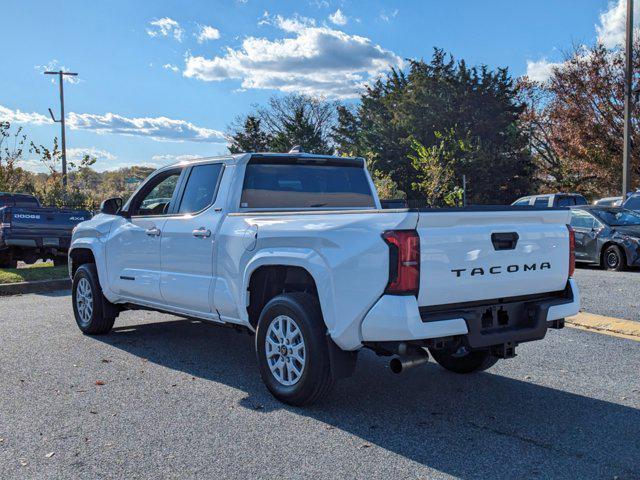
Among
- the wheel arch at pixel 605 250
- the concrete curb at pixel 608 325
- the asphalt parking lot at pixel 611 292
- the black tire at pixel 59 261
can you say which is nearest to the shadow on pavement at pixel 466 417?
the concrete curb at pixel 608 325

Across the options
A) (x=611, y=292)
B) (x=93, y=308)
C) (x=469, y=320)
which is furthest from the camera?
(x=611, y=292)

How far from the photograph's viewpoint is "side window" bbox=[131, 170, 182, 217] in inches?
257

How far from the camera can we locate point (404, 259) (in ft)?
13.2

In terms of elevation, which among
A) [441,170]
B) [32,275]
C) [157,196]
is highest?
[441,170]

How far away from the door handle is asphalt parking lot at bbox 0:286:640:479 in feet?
4.09

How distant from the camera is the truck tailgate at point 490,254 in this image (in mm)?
4105

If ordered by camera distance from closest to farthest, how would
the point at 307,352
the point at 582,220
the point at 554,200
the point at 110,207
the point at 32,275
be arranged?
the point at 307,352 < the point at 110,207 < the point at 32,275 < the point at 582,220 < the point at 554,200

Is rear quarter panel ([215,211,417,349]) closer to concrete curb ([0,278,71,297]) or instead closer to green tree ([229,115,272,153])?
concrete curb ([0,278,71,297])

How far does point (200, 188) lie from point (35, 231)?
8982 millimetres

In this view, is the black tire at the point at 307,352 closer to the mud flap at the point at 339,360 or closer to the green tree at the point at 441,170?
the mud flap at the point at 339,360

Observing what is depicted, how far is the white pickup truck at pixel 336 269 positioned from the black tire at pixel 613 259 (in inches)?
374

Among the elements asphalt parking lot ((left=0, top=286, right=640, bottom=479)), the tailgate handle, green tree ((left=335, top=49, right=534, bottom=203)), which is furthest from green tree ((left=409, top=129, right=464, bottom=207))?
the tailgate handle

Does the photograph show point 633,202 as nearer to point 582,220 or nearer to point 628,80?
point 582,220

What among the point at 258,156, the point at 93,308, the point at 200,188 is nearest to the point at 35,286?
the point at 93,308
